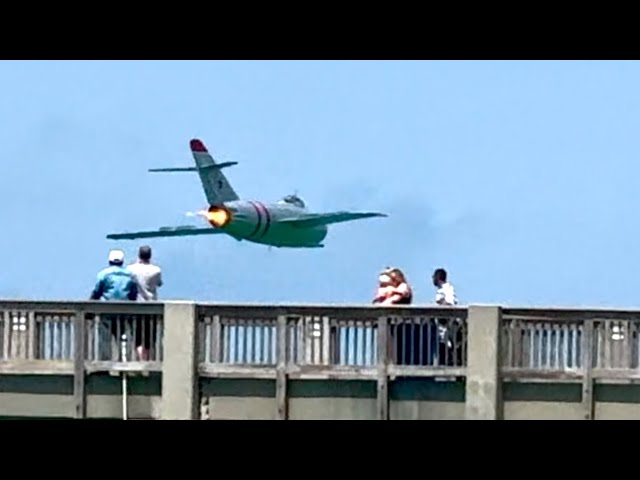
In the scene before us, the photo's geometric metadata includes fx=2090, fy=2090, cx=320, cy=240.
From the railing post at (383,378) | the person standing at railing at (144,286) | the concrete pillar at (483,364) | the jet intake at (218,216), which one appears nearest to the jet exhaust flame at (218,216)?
the jet intake at (218,216)

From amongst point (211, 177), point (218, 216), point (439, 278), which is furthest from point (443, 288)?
point (211, 177)

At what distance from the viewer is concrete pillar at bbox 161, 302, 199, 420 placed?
22531 millimetres

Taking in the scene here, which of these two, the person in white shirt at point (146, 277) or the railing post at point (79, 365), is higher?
the person in white shirt at point (146, 277)

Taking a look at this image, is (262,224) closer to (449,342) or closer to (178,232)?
(178,232)

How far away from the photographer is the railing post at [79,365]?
22.9 metres

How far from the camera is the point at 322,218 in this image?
4328 inches

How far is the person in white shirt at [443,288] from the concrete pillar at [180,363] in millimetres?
2777

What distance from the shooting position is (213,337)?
22906 millimetres

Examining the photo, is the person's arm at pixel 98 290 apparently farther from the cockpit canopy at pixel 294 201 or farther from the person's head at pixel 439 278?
the cockpit canopy at pixel 294 201

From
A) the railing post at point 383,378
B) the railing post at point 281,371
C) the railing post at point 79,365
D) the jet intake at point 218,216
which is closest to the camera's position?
the railing post at point 383,378
